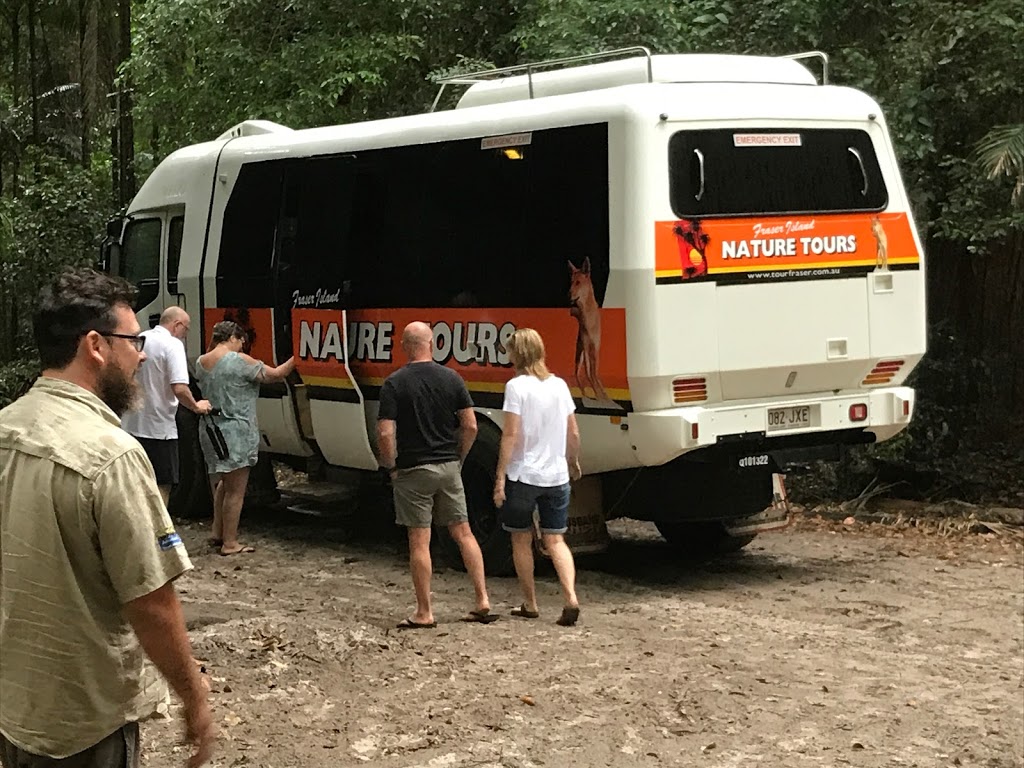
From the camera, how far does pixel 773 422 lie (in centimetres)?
888

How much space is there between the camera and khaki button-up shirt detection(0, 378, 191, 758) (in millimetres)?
3148

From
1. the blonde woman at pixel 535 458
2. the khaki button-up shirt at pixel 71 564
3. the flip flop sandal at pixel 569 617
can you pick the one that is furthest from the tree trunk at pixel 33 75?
the khaki button-up shirt at pixel 71 564

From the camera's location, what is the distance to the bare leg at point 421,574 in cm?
800

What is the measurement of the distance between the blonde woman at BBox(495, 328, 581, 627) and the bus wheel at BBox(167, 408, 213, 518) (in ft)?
14.5

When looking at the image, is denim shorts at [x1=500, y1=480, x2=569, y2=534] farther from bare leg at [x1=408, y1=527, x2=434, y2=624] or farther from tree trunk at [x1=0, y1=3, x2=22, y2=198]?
tree trunk at [x1=0, y1=3, x2=22, y2=198]

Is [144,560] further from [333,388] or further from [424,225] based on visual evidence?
[333,388]

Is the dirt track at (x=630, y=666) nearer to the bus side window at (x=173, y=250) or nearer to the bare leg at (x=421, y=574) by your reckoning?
the bare leg at (x=421, y=574)

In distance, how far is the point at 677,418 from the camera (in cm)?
841

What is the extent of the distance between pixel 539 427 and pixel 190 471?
4.83m

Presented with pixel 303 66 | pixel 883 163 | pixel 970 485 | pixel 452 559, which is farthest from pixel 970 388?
pixel 303 66

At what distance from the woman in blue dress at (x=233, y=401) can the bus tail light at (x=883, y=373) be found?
3993 mm

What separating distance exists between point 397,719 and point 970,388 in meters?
8.20

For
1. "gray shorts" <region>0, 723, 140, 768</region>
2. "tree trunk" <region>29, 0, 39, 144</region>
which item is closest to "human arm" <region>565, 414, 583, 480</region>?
"gray shorts" <region>0, 723, 140, 768</region>

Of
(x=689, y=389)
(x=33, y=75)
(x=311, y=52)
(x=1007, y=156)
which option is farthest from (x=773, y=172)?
(x=33, y=75)
